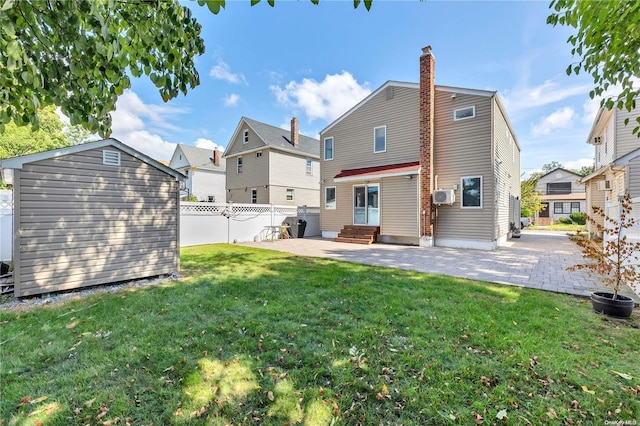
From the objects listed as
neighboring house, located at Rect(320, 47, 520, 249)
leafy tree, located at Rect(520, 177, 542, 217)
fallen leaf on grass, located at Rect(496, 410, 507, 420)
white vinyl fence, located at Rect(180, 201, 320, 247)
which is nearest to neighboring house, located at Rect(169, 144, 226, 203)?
white vinyl fence, located at Rect(180, 201, 320, 247)

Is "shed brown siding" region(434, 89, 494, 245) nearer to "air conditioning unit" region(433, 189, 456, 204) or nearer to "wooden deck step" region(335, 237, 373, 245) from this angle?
"air conditioning unit" region(433, 189, 456, 204)

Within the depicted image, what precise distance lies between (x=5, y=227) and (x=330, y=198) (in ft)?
40.7

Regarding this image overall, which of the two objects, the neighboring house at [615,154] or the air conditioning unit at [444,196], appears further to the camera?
the air conditioning unit at [444,196]

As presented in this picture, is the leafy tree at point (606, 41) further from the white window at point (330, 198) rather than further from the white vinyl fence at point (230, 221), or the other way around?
the white vinyl fence at point (230, 221)

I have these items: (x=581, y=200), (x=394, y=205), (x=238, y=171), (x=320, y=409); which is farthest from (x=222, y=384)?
(x=581, y=200)

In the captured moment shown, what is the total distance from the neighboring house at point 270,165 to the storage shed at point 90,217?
45.0ft

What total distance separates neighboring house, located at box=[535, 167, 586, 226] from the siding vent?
36.8m

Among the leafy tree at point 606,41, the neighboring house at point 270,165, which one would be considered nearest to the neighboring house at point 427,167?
the neighboring house at point 270,165

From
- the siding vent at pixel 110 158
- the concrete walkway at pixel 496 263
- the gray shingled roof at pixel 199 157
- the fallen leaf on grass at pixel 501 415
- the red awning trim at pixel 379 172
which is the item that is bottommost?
the fallen leaf on grass at pixel 501 415

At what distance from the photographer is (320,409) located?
7.63 feet

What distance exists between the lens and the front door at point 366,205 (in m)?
13.9

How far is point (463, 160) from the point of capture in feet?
38.9

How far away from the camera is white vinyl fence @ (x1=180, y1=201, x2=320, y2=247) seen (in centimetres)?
1262

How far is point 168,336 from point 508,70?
45.3 ft
